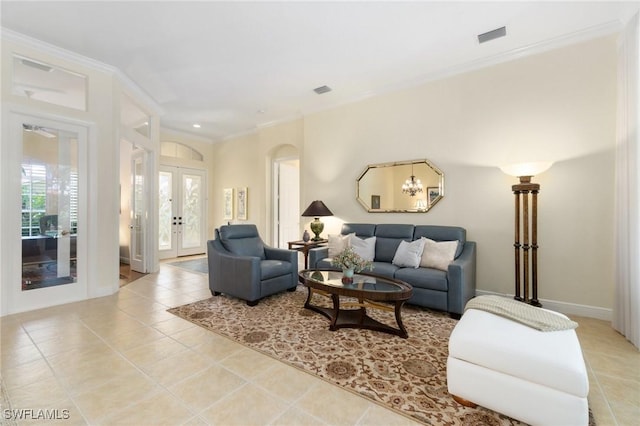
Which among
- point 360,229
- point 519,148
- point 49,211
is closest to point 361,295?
point 360,229

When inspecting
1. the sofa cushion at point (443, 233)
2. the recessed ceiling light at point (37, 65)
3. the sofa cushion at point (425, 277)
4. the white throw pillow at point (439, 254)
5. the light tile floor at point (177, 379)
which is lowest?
the light tile floor at point (177, 379)

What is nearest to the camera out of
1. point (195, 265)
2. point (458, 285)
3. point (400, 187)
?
point (458, 285)

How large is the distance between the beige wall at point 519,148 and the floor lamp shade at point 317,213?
53 cm

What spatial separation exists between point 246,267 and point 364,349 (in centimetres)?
172

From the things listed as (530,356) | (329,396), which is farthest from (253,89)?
(530,356)

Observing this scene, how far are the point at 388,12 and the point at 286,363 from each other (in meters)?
3.34

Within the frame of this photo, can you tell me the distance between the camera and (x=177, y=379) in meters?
1.99

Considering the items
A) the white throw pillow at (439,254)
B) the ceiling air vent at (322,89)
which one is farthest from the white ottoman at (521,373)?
the ceiling air vent at (322,89)

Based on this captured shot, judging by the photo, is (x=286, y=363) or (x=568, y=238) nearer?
(x=286, y=363)

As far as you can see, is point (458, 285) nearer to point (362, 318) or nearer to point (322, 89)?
point (362, 318)

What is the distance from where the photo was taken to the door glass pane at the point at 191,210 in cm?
741

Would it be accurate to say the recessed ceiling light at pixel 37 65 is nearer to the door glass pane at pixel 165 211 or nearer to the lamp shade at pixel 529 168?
the door glass pane at pixel 165 211

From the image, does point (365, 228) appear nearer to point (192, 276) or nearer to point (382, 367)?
point (382, 367)

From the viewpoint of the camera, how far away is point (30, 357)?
227 cm
